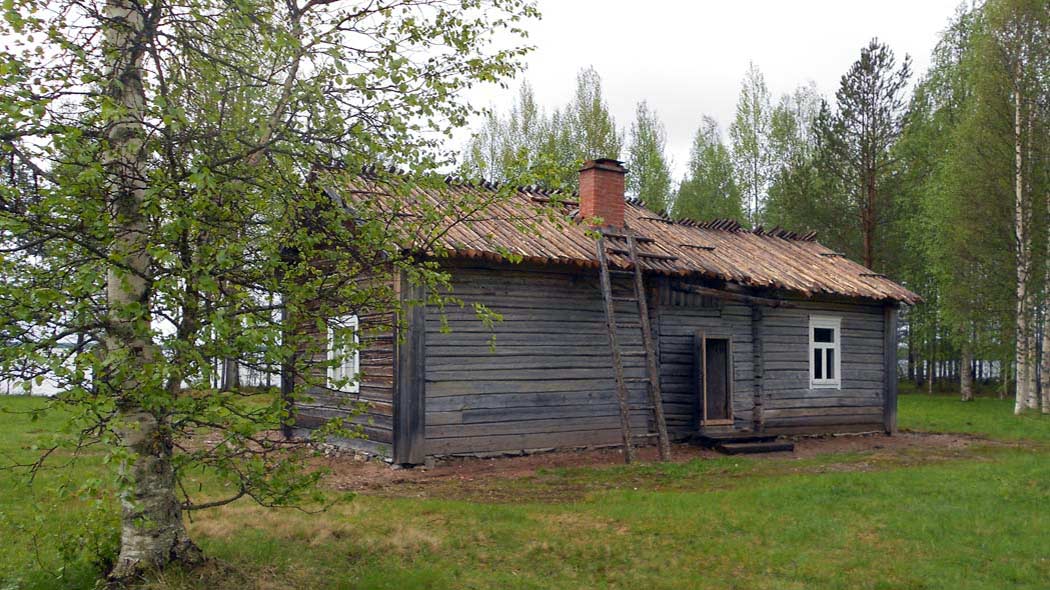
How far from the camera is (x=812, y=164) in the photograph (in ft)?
97.9

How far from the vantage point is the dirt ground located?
10.8 metres

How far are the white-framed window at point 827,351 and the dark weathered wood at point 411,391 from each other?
30.9 feet

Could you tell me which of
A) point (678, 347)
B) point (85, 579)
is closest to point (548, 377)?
point (678, 347)

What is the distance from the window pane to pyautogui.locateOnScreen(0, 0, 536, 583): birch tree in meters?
13.5

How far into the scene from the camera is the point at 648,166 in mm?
38188

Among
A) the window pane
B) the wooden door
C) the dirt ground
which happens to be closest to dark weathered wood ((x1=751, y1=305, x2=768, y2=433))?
the wooden door

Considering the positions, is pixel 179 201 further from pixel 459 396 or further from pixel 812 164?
pixel 812 164

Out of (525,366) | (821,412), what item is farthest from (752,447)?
(525,366)

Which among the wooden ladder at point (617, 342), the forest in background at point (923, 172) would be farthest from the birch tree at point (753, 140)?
the wooden ladder at point (617, 342)

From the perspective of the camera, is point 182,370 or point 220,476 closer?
point 182,370

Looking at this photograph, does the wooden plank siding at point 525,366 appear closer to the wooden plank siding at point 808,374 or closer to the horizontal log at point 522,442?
the horizontal log at point 522,442

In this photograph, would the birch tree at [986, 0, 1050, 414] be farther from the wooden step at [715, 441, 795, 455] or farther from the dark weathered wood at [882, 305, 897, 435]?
the wooden step at [715, 441, 795, 455]

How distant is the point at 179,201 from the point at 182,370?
102 centimetres

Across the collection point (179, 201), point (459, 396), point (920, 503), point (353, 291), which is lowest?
point (920, 503)
